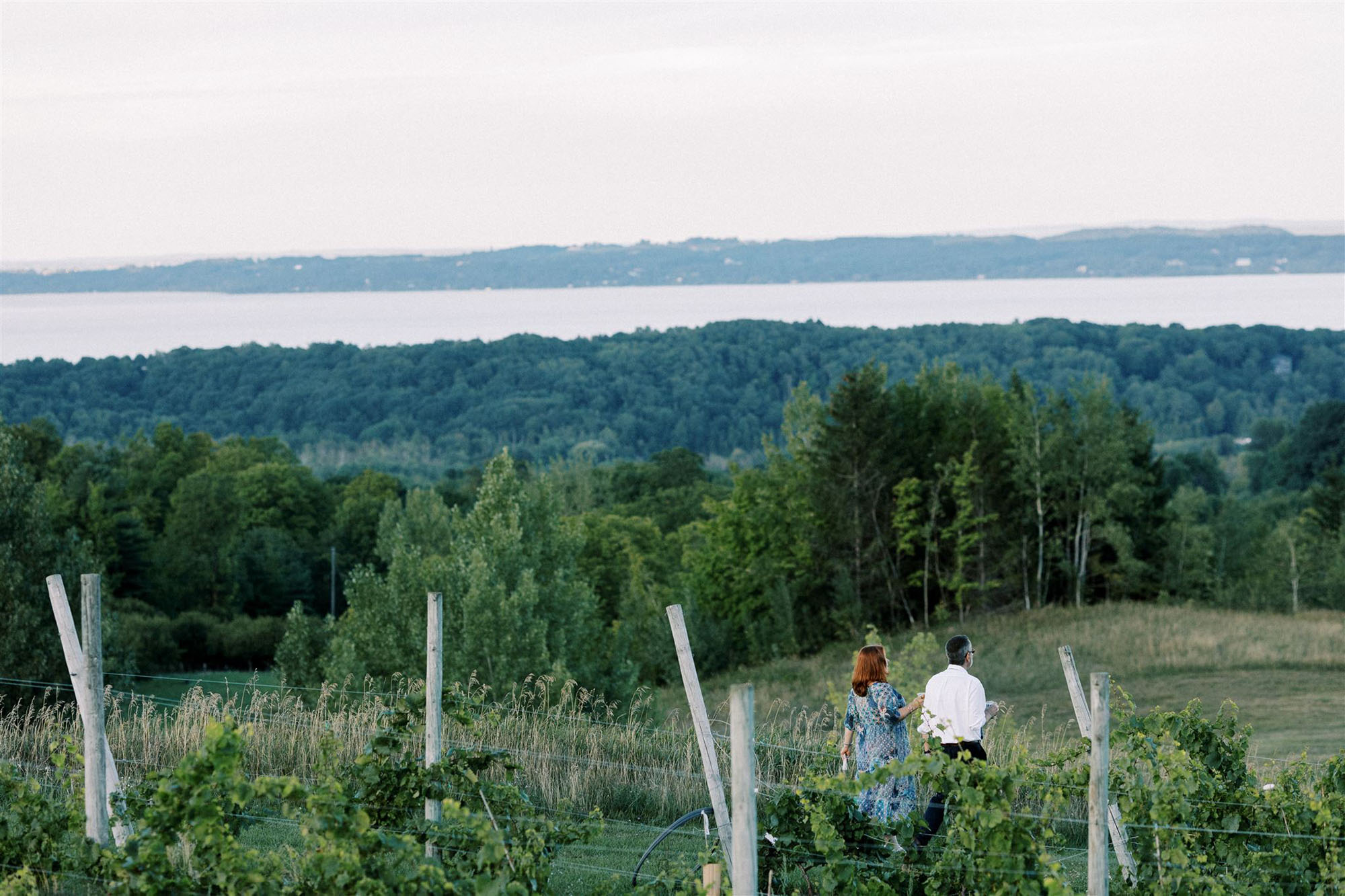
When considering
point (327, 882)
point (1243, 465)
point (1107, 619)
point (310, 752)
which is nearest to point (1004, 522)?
point (1107, 619)

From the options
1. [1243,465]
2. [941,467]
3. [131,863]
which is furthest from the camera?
[1243,465]

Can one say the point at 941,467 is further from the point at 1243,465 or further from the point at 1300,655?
the point at 1243,465

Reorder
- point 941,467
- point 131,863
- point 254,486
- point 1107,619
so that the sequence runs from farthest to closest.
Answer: point 254,486 < point 941,467 < point 1107,619 < point 131,863

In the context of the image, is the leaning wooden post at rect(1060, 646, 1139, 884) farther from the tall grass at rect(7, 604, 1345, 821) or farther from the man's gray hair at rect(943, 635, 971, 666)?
the tall grass at rect(7, 604, 1345, 821)

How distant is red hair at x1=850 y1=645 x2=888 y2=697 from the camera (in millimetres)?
8562

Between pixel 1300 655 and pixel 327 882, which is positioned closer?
pixel 327 882

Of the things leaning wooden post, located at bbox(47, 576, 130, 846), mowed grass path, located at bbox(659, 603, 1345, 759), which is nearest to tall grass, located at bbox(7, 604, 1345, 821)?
leaning wooden post, located at bbox(47, 576, 130, 846)

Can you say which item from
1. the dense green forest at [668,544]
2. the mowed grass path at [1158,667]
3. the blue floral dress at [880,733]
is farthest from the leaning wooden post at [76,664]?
the dense green forest at [668,544]

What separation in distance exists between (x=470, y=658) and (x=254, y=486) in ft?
215

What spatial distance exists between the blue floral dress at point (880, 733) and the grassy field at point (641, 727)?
1.45 ft

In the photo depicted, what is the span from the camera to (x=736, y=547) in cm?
6034

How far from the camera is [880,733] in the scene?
8.54 metres

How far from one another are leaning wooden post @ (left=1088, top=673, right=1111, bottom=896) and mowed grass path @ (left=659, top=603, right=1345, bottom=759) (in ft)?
31.9

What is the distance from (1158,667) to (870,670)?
26745 millimetres
